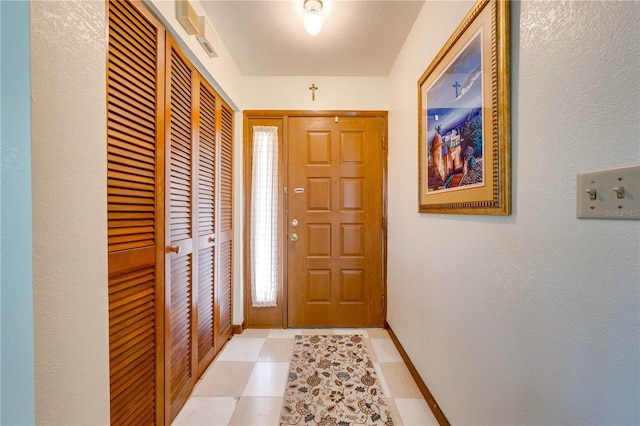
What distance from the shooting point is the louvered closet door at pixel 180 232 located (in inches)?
52.7

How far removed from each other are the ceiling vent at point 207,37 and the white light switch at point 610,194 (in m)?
1.93

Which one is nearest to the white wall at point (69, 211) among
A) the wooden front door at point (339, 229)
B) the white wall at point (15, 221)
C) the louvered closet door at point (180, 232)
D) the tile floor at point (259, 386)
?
the white wall at point (15, 221)

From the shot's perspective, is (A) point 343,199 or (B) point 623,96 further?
(A) point 343,199

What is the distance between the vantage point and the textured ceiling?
163 cm

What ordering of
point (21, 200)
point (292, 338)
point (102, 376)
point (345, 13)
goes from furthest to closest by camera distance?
point (292, 338) < point (345, 13) < point (102, 376) < point (21, 200)

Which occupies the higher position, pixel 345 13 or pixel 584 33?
pixel 345 13

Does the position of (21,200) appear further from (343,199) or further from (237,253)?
(343,199)

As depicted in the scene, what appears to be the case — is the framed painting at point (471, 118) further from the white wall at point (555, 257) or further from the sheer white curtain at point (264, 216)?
the sheer white curtain at point (264, 216)

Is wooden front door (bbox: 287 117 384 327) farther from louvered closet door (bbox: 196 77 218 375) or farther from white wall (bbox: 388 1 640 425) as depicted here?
white wall (bbox: 388 1 640 425)

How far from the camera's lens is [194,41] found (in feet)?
5.03

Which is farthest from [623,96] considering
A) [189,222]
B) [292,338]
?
[292,338]

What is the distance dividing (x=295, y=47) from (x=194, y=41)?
816 millimetres

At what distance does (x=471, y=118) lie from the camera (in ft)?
3.55

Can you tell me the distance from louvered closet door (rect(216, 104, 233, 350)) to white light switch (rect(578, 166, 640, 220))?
204cm
